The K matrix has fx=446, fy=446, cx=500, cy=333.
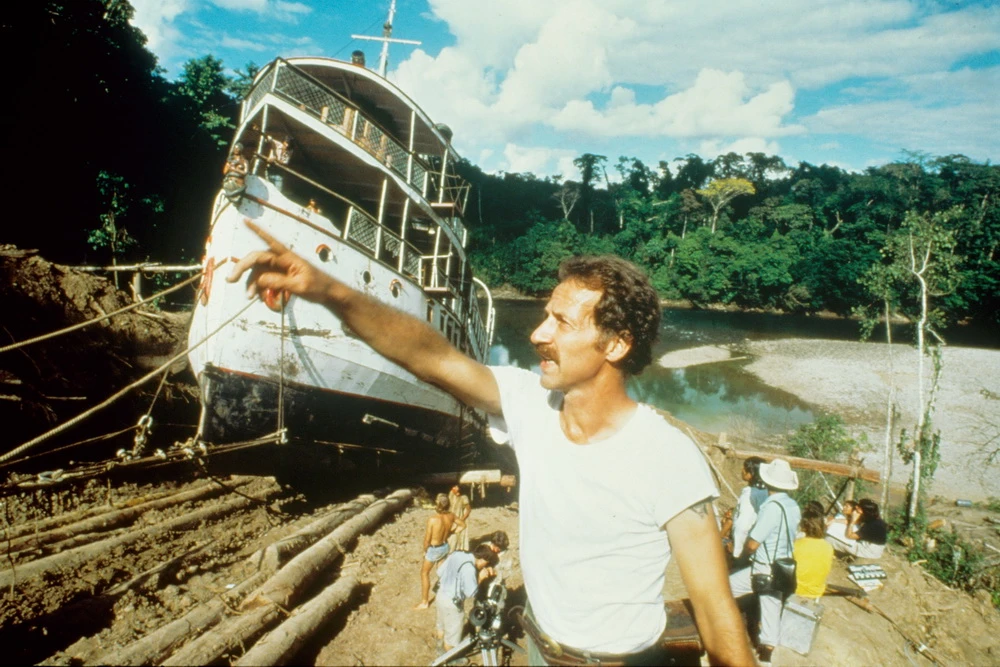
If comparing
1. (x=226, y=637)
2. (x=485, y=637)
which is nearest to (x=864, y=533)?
(x=485, y=637)

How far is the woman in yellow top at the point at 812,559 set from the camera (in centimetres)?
480

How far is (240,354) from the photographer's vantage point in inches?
237

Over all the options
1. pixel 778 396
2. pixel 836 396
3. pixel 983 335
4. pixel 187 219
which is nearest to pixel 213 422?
pixel 187 219

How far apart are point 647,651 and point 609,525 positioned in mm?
492

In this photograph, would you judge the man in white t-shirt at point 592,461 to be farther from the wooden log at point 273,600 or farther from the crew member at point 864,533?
the crew member at point 864,533

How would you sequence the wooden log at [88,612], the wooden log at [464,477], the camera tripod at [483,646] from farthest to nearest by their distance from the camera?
the wooden log at [464,477]
the wooden log at [88,612]
the camera tripod at [483,646]

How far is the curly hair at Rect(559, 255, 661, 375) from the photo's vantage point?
1.71 meters

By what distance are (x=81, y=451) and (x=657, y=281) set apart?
51802 mm

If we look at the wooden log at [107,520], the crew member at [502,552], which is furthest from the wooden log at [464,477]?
the wooden log at [107,520]

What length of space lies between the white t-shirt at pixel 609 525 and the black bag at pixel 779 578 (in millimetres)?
3752

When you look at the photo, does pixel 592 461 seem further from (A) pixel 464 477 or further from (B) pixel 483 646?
(A) pixel 464 477

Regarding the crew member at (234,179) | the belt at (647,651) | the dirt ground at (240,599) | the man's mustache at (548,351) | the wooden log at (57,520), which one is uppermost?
the crew member at (234,179)

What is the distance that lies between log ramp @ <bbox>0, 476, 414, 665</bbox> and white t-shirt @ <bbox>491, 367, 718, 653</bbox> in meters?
3.78

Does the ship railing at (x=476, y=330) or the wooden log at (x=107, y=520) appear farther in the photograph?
the ship railing at (x=476, y=330)
